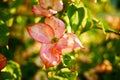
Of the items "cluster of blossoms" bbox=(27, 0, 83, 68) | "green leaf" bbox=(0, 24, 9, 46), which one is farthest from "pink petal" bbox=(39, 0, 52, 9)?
"green leaf" bbox=(0, 24, 9, 46)

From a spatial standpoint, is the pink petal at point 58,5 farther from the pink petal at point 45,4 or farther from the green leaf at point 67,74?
the green leaf at point 67,74

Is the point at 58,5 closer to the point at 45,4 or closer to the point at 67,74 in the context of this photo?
the point at 45,4

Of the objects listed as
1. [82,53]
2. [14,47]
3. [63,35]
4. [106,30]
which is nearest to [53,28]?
[63,35]

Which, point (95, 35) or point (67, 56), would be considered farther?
point (95, 35)

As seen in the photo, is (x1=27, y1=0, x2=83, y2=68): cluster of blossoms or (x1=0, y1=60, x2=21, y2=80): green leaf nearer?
(x1=27, y1=0, x2=83, y2=68): cluster of blossoms

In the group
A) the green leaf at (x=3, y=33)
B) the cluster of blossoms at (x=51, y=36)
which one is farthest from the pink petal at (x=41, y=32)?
the green leaf at (x=3, y=33)

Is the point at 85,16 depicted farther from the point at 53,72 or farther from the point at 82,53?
the point at 82,53

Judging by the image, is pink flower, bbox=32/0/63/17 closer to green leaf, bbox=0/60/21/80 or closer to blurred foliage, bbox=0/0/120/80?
blurred foliage, bbox=0/0/120/80
